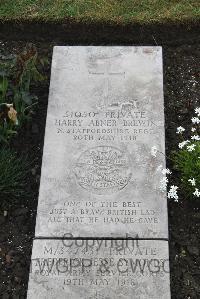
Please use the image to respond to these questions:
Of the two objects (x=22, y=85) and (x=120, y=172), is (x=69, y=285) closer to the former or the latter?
(x=120, y=172)

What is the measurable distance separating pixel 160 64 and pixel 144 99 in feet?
1.34

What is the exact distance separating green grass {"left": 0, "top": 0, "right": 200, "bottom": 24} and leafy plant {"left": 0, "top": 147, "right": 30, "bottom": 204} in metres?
1.66

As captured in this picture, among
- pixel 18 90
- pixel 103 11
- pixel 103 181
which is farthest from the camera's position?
pixel 103 11

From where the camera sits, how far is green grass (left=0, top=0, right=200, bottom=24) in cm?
583

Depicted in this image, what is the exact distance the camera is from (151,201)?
14.5 feet

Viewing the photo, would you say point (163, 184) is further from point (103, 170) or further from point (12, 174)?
point (12, 174)

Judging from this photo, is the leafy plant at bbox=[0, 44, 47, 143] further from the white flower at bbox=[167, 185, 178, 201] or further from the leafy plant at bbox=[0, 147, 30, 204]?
the white flower at bbox=[167, 185, 178, 201]

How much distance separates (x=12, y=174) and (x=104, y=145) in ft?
2.43

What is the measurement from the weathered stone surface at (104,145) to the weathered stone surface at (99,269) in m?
0.09

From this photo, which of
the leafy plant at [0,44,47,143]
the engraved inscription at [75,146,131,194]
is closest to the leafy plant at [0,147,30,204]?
the leafy plant at [0,44,47,143]

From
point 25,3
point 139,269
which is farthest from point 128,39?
point 139,269

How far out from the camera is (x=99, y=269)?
4164 millimetres

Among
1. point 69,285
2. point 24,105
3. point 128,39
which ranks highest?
point 128,39

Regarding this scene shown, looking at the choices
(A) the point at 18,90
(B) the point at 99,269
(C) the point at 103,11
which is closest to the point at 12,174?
(A) the point at 18,90
